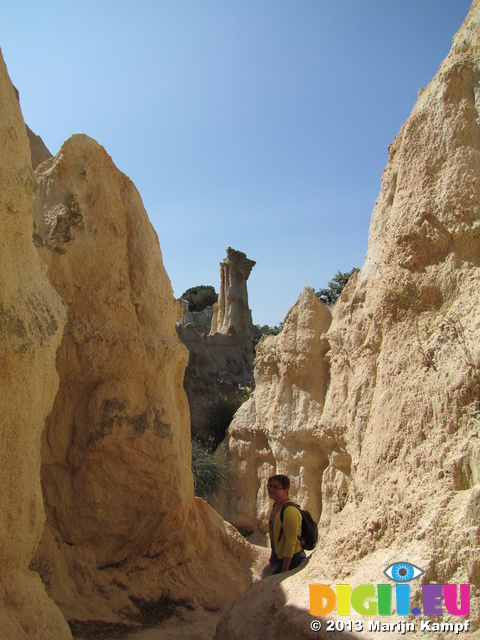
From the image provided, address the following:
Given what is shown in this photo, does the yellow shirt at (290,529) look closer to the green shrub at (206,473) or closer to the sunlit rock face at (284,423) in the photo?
the sunlit rock face at (284,423)

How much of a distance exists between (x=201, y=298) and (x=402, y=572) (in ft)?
168

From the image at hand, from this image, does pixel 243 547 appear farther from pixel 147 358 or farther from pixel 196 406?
pixel 196 406

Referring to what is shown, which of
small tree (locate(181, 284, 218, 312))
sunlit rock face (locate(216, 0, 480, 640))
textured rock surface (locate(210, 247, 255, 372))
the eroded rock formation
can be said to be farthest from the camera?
small tree (locate(181, 284, 218, 312))

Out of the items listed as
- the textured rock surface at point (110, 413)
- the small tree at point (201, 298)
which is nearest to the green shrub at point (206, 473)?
the textured rock surface at point (110, 413)

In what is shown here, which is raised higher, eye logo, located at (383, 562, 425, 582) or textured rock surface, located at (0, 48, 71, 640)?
textured rock surface, located at (0, 48, 71, 640)

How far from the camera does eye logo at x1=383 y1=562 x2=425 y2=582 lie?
129 inches

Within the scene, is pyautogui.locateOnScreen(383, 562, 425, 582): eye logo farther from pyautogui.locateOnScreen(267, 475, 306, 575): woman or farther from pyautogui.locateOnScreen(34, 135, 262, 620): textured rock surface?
pyautogui.locateOnScreen(34, 135, 262, 620): textured rock surface

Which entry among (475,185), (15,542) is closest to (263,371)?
(475,185)

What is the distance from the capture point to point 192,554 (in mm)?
A: 6941

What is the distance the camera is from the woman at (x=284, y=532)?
4605 mm

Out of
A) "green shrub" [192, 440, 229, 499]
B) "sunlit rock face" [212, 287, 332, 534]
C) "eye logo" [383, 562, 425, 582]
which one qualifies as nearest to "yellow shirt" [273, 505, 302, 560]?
"eye logo" [383, 562, 425, 582]

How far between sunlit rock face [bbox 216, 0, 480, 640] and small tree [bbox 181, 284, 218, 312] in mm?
47636

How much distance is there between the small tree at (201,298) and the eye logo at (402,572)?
1988 inches

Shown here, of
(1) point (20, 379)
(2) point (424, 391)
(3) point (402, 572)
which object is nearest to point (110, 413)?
(1) point (20, 379)
